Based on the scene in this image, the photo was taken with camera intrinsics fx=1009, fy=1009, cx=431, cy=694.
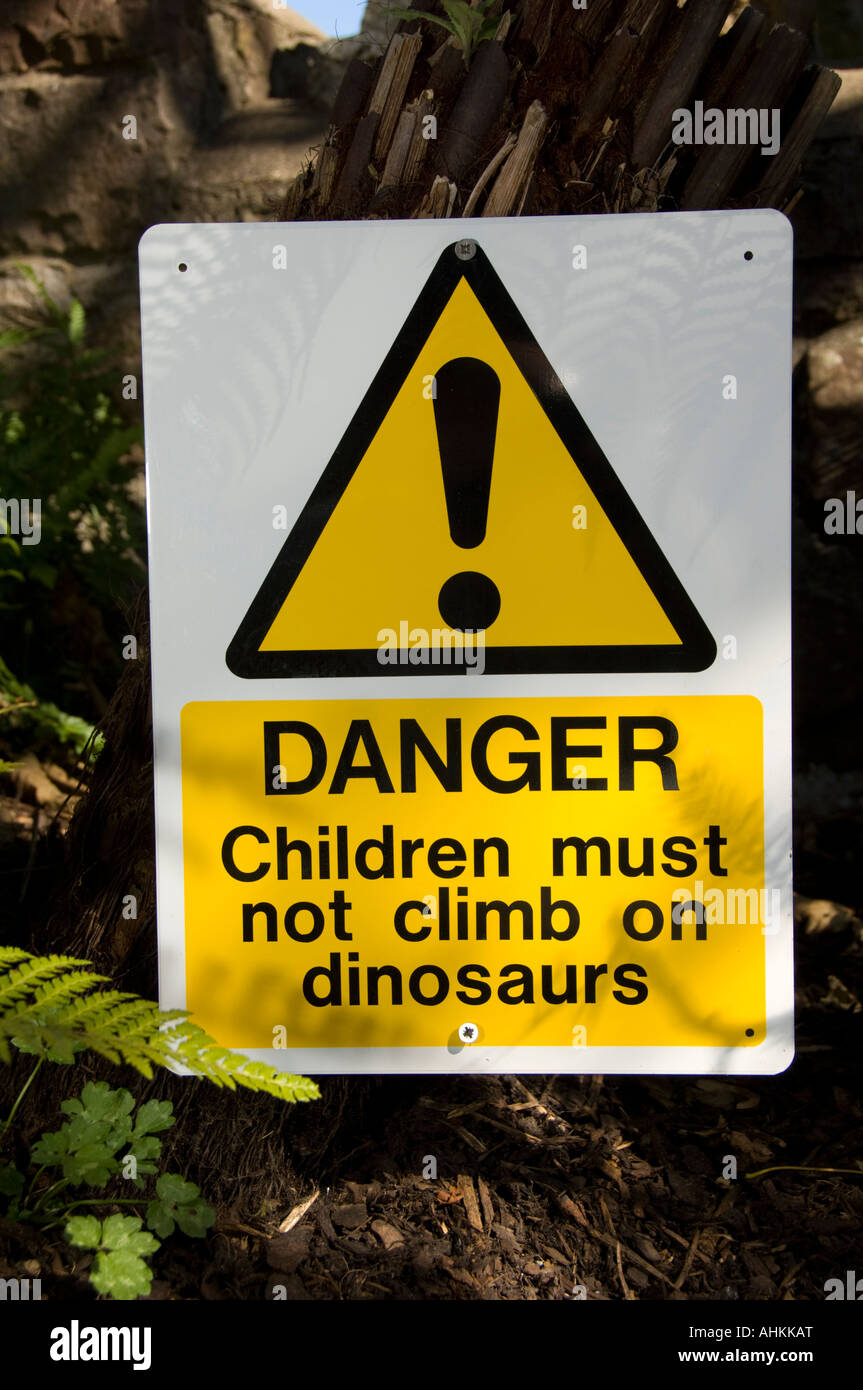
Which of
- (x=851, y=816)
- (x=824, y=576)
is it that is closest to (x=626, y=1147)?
(x=851, y=816)

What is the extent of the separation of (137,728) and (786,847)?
0.97 metres

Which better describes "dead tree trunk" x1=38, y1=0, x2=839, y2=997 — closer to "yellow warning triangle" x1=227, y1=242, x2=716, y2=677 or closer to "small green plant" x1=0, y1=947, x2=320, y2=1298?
"yellow warning triangle" x1=227, y1=242, x2=716, y2=677

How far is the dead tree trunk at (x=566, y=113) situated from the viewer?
1395mm

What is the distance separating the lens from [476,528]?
132 cm

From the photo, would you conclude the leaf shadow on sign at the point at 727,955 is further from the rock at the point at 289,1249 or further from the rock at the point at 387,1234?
the rock at the point at 289,1249

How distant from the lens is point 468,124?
139 centimetres

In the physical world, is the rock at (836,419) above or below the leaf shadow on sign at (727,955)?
above

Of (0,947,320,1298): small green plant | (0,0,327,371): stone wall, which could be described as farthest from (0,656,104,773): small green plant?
(0,0,327,371): stone wall

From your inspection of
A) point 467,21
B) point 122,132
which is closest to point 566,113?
point 467,21

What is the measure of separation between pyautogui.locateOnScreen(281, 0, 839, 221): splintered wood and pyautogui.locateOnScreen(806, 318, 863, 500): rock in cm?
113

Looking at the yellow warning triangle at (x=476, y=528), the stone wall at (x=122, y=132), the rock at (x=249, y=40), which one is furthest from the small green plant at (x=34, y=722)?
the rock at (x=249, y=40)

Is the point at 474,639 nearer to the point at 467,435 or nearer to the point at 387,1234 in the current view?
the point at 467,435

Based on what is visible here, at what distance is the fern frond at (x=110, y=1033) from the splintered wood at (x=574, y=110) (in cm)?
112

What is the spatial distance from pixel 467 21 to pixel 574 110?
186mm
